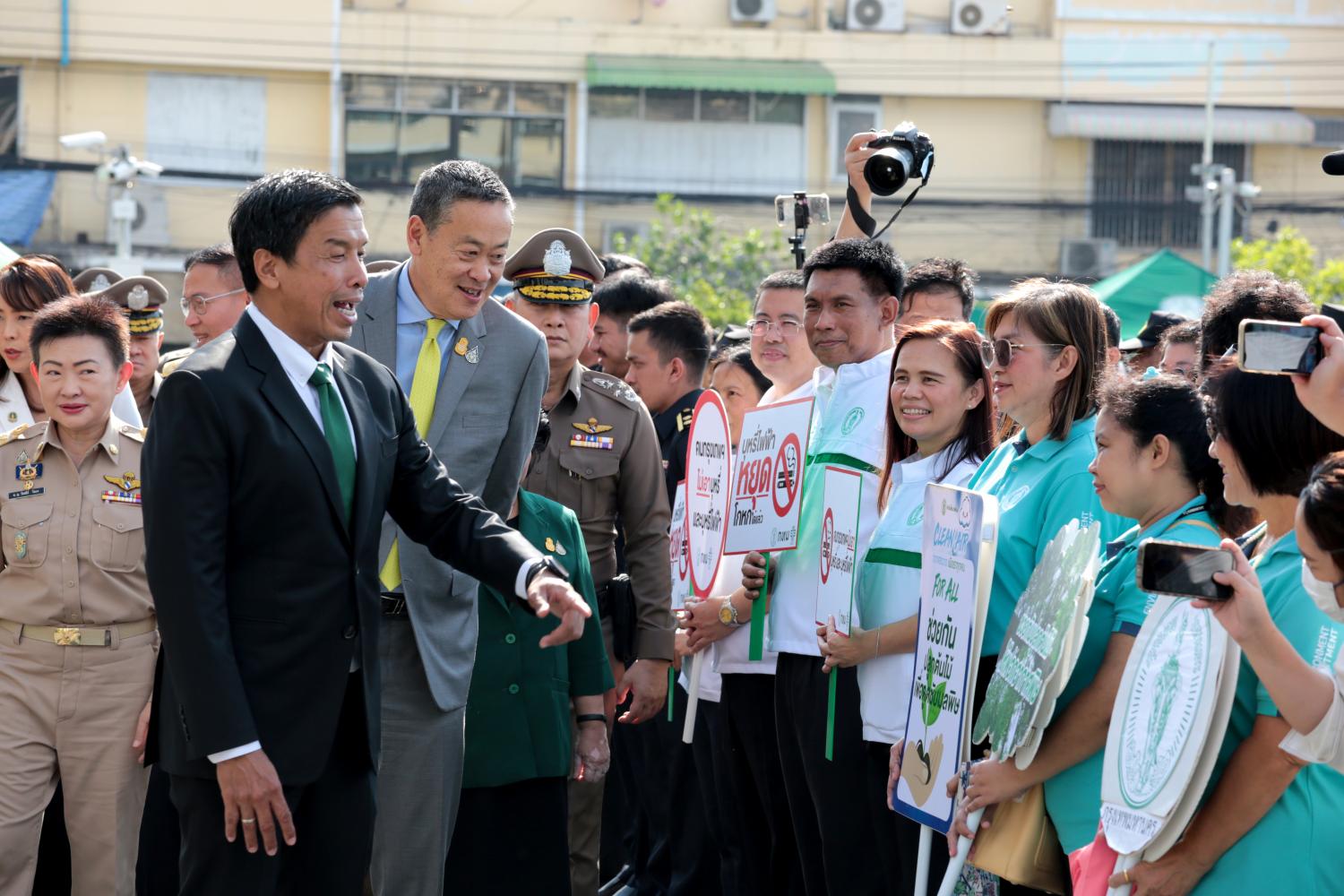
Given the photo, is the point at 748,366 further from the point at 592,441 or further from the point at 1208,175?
the point at 1208,175

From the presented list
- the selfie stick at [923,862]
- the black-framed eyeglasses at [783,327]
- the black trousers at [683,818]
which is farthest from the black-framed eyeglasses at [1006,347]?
the black trousers at [683,818]

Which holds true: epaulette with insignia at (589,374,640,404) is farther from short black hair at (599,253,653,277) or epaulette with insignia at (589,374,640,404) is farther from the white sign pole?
short black hair at (599,253,653,277)

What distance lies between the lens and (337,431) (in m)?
3.59

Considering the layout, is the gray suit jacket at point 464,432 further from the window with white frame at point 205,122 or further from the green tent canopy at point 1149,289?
the window with white frame at point 205,122

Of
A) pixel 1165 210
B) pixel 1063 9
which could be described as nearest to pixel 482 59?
pixel 1063 9

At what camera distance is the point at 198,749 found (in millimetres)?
3293

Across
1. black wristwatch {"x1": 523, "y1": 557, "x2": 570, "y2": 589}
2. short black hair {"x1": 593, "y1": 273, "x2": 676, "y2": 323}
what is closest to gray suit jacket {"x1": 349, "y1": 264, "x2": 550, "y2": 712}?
black wristwatch {"x1": 523, "y1": 557, "x2": 570, "y2": 589}

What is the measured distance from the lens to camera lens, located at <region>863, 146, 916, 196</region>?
5.52 m

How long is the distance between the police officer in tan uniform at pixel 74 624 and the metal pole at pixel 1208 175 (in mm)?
23246

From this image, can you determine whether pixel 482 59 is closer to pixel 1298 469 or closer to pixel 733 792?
pixel 733 792

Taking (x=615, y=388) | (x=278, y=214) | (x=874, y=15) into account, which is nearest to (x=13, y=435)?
(x=615, y=388)

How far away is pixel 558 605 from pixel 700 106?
26.0 metres

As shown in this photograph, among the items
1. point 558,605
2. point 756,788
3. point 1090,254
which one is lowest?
point 756,788

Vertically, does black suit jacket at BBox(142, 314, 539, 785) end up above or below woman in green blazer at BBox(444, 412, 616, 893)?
above
